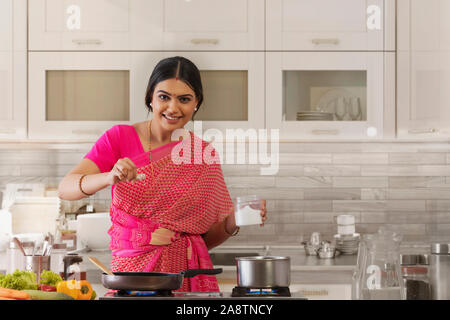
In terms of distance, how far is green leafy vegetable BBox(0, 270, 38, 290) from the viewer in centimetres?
107

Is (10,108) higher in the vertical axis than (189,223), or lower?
higher

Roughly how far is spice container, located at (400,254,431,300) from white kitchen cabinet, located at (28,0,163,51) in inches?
33.2

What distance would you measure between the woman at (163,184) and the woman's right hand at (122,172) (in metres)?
0.01

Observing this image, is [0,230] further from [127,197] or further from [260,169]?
[260,169]

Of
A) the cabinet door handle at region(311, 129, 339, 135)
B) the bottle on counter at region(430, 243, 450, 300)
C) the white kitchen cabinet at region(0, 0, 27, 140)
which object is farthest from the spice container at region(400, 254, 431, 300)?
the white kitchen cabinet at region(0, 0, 27, 140)

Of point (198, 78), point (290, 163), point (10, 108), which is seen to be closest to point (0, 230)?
point (10, 108)

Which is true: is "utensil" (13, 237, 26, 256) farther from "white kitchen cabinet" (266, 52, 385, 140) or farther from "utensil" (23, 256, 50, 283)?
"white kitchen cabinet" (266, 52, 385, 140)

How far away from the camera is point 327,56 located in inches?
57.7

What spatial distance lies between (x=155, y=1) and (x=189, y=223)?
0.57 m

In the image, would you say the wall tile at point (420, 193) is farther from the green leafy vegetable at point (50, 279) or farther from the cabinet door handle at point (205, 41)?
the green leafy vegetable at point (50, 279)

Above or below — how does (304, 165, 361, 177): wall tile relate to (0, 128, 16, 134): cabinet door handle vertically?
below

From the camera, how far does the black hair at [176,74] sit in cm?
147
